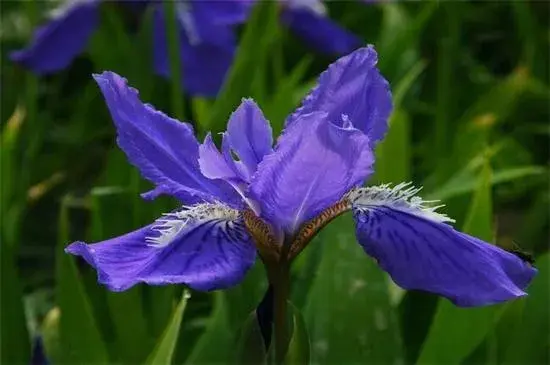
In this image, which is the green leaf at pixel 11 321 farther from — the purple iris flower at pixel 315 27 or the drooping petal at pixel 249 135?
the purple iris flower at pixel 315 27

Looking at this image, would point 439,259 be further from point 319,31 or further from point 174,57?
point 319,31

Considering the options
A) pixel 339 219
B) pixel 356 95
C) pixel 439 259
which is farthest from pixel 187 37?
pixel 439 259

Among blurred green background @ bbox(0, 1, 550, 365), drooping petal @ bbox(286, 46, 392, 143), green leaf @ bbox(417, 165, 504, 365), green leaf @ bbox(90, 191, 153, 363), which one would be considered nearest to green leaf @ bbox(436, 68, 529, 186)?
blurred green background @ bbox(0, 1, 550, 365)

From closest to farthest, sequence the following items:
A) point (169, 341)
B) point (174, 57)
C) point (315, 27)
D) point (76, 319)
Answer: point (169, 341)
point (76, 319)
point (174, 57)
point (315, 27)

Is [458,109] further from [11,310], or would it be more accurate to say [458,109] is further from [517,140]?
[11,310]

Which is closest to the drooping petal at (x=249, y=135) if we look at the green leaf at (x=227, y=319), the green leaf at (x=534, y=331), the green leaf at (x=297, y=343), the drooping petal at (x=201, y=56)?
the green leaf at (x=297, y=343)

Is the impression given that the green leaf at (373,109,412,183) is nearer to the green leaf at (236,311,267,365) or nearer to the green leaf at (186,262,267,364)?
the green leaf at (186,262,267,364)
